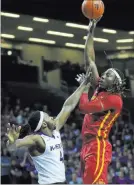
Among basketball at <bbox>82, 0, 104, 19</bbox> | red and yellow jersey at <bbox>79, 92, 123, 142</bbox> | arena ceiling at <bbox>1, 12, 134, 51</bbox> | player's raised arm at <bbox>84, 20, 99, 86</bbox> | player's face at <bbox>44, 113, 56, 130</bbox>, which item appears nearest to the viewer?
player's face at <bbox>44, 113, 56, 130</bbox>

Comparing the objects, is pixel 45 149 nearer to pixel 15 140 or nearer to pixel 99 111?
pixel 15 140

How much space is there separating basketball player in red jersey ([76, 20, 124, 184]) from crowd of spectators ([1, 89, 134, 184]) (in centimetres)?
580

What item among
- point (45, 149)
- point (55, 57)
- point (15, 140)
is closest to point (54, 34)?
point (55, 57)

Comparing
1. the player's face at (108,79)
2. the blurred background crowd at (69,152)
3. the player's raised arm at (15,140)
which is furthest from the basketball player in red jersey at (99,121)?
the blurred background crowd at (69,152)

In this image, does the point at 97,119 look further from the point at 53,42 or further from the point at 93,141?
the point at 53,42

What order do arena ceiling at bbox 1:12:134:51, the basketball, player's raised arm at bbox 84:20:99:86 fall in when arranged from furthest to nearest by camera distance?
1. arena ceiling at bbox 1:12:134:51
2. player's raised arm at bbox 84:20:99:86
3. the basketball

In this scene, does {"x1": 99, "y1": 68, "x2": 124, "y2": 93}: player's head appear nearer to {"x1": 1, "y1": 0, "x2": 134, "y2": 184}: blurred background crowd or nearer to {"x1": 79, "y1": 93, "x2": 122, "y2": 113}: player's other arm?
{"x1": 79, "y1": 93, "x2": 122, "y2": 113}: player's other arm

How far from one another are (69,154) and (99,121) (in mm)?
8848

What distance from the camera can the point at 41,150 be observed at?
5316mm

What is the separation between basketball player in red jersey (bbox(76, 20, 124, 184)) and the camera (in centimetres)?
622

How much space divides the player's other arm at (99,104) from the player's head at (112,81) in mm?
98

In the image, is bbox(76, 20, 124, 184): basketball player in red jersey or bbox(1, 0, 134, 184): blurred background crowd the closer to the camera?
bbox(76, 20, 124, 184): basketball player in red jersey

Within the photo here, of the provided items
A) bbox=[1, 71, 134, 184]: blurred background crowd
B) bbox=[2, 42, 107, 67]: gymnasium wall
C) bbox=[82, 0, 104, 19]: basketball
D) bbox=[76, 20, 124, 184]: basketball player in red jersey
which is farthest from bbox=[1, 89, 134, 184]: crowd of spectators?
→ bbox=[82, 0, 104, 19]: basketball

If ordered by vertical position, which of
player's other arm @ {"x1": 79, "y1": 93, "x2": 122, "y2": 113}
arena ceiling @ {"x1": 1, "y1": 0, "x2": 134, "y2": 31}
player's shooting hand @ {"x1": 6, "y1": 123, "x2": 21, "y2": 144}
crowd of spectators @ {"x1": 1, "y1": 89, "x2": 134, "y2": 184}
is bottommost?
crowd of spectators @ {"x1": 1, "y1": 89, "x2": 134, "y2": 184}
